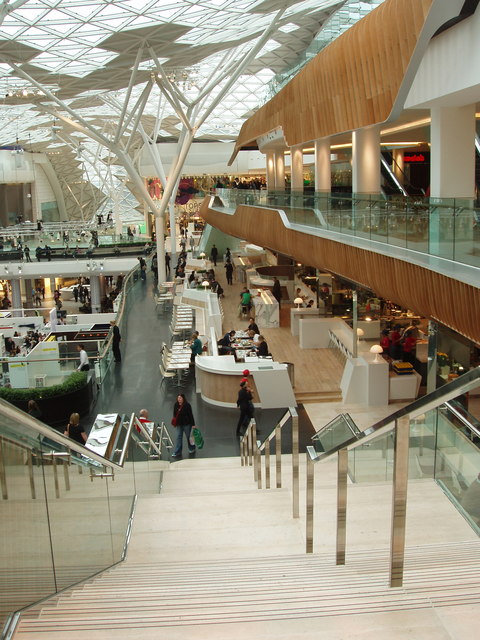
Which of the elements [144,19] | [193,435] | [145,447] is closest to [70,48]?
[144,19]

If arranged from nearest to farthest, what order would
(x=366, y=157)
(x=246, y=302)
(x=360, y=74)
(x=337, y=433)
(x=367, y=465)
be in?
1. (x=367, y=465)
2. (x=337, y=433)
3. (x=360, y=74)
4. (x=366, y=157)
5. (x=246, y=302)

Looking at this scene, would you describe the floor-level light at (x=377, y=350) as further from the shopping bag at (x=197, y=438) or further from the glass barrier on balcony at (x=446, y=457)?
the glass barrier on balcony at (x=446, y=457)

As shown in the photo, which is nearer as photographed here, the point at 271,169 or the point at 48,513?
the point at 48,513

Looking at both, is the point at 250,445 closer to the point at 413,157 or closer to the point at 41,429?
Result: the point at 41,429

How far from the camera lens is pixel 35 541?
3.71m

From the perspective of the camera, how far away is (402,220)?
39.5 feet

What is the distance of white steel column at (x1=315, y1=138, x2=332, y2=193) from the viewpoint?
24062mm

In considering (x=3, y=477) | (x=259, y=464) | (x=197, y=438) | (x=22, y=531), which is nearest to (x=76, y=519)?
(x=22, y=531)

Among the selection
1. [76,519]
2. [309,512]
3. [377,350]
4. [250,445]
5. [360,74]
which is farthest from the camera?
[377,350]

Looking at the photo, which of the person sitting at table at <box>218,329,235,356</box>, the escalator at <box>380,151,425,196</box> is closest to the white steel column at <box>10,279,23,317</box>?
the escalator at <box>380,151,425,196</box>

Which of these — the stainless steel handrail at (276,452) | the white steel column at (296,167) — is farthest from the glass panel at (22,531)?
the white steel column at (296,167)

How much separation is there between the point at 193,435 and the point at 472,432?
345 inches

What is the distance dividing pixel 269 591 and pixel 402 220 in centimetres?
958

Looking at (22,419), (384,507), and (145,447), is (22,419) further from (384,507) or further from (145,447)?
(145,447)
